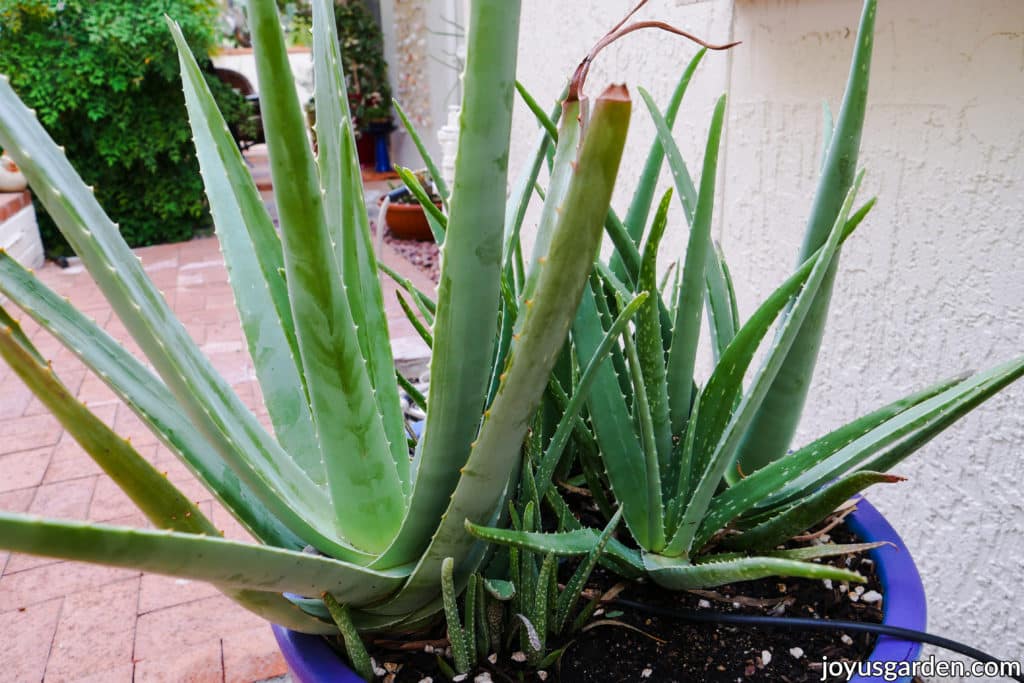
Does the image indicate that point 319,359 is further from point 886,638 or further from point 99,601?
point 99,601

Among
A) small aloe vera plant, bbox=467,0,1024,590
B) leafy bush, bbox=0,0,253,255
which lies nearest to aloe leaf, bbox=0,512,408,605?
small aloe vera plant, bbox=467,0,1024,590

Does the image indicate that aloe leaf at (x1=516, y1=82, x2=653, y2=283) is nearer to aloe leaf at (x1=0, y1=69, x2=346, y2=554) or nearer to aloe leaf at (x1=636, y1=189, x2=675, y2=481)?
aloe leaf at (x1=636, y1=189, x2=675, y2=481)

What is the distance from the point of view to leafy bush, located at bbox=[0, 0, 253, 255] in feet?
12.9

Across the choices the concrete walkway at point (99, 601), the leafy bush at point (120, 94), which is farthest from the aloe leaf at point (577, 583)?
the leafy bush at point (120, 94)

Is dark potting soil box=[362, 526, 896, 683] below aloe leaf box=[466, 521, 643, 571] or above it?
below

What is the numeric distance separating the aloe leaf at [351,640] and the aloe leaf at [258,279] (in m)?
0.16

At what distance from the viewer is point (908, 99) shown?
114 centimetres

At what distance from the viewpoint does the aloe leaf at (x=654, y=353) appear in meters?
0.62

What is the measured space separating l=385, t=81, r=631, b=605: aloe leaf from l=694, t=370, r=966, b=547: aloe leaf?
231 mm

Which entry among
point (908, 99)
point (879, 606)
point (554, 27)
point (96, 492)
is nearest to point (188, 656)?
point (96, 492)

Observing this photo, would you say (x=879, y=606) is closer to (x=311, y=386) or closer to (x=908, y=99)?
(x=311, y=386)

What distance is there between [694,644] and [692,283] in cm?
32

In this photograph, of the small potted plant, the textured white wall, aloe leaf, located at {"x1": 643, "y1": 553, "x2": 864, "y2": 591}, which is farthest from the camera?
the small potted plant

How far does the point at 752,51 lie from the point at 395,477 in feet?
3.95
